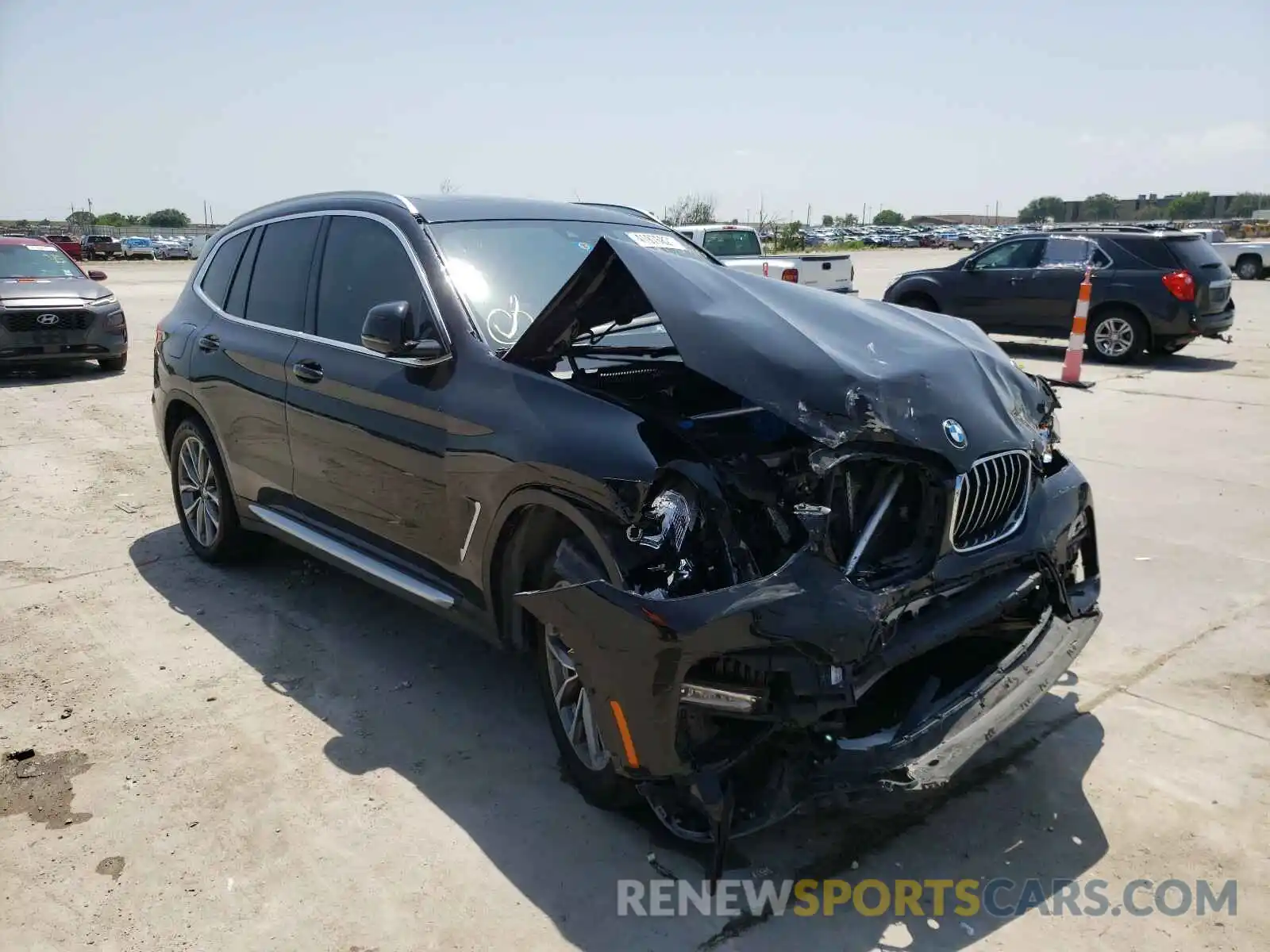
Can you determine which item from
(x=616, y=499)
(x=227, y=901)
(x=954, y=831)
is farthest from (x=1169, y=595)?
(x=227, y=901)

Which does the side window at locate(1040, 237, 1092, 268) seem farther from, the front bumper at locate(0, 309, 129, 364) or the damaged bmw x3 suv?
the front bumper at locate(0, 309, 129, 364)

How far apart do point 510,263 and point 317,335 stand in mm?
1011

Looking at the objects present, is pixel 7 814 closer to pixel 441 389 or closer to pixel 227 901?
pixel 227 901

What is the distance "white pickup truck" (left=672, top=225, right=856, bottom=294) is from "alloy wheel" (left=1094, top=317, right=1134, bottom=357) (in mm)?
3495

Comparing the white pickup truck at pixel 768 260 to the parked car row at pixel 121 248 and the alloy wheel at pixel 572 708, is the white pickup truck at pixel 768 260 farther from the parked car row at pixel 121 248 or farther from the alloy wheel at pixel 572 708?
the parked car row at pixel 121 248

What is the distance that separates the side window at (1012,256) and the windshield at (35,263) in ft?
40.5

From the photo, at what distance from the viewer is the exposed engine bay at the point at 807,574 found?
8.65 feet

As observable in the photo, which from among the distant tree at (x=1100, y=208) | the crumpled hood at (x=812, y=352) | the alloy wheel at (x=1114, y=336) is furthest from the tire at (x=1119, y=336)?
the distant tree at (x=1100, y=208)

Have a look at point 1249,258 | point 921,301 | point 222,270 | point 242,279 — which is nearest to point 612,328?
point 242,279

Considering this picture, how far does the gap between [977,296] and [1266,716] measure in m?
11.3

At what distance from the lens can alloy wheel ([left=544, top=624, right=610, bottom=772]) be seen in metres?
3.25

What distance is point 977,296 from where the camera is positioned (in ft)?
47.2

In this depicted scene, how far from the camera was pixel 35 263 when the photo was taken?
515 inches

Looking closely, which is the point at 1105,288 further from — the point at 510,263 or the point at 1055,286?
the point at 510,263
